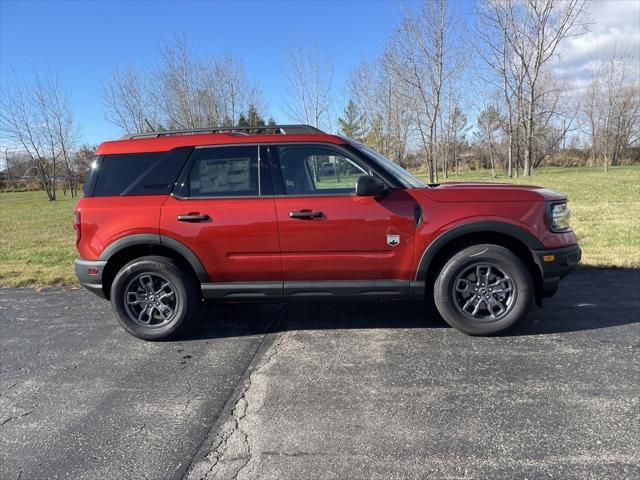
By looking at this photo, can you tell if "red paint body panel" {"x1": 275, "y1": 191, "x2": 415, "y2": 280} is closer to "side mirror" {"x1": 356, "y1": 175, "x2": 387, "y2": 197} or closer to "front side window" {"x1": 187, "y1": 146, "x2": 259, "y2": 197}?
"side mirror" {"x1": 356, "y1": 175, "x2": 387, "y2": 197}

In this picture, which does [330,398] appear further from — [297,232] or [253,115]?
[253,115]

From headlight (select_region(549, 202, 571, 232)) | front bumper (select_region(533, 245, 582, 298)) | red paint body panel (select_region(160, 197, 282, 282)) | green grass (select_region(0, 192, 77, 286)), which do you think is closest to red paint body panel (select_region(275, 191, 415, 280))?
red paint body panel (select_region(160, 197, 282, 282))

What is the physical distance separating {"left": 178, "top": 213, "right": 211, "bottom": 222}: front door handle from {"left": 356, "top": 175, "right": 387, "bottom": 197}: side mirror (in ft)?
4.49

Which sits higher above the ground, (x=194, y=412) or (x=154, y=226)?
(x=154, y=226)

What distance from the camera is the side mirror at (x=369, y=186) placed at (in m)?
3.66

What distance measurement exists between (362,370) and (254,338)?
121 centimetres

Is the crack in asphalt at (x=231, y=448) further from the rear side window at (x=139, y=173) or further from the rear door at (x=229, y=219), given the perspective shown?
the rear side window at (x=139, y=173)

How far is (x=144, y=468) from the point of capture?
2.38 metres

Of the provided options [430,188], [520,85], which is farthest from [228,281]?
[520,85]

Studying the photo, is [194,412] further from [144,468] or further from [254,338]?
[254,338]

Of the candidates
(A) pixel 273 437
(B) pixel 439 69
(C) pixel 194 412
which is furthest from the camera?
(B) pixel 439 69

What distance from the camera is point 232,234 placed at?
3.93 meters

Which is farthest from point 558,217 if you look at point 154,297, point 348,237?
point 154,297

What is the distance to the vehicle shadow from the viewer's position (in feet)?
13.7
